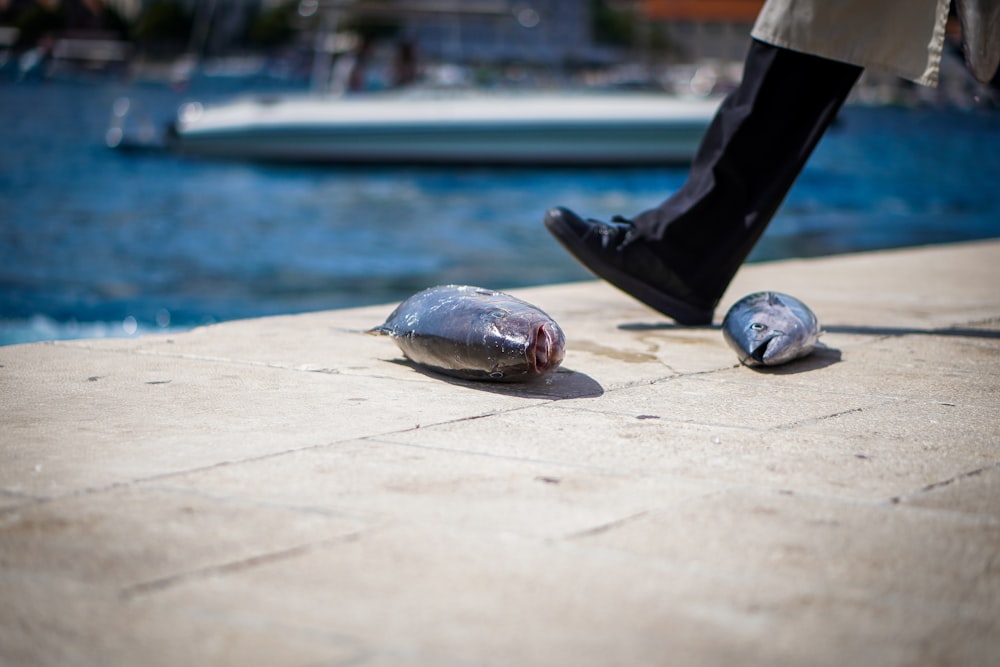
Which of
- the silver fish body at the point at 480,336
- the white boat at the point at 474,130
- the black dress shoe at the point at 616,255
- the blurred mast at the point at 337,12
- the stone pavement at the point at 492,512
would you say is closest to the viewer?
the stone pavement at the point at 492,512

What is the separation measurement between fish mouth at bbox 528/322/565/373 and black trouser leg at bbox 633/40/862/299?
3.17 feet

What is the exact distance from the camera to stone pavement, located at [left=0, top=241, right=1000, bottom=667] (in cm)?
157

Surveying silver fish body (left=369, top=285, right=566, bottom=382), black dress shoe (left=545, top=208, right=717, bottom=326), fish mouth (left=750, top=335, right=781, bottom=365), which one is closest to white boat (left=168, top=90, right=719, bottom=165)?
black dress shoe (left=545, top=208, right=717, bottom=326)

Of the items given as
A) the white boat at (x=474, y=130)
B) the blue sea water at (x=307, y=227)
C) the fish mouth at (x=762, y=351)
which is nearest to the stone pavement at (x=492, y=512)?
the fish mouth at (x=762, y=351)

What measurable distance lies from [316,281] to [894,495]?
9262 millimetres

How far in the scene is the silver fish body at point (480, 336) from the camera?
122 inches

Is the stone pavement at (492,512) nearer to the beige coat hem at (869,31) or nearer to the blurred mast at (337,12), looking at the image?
the beige coat hem at (869,31)

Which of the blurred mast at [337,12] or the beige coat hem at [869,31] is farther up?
the blurred mast at [337,12]

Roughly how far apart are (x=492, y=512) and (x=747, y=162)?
2.20 metres

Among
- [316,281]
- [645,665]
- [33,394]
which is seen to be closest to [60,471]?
[33,394]

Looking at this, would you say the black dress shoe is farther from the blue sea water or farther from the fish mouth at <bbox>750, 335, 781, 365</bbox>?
the blue sea water

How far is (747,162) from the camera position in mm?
3920

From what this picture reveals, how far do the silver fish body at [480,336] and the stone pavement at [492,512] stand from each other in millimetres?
63

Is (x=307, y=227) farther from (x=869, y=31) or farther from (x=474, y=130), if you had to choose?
A: (x=869, y=31)
